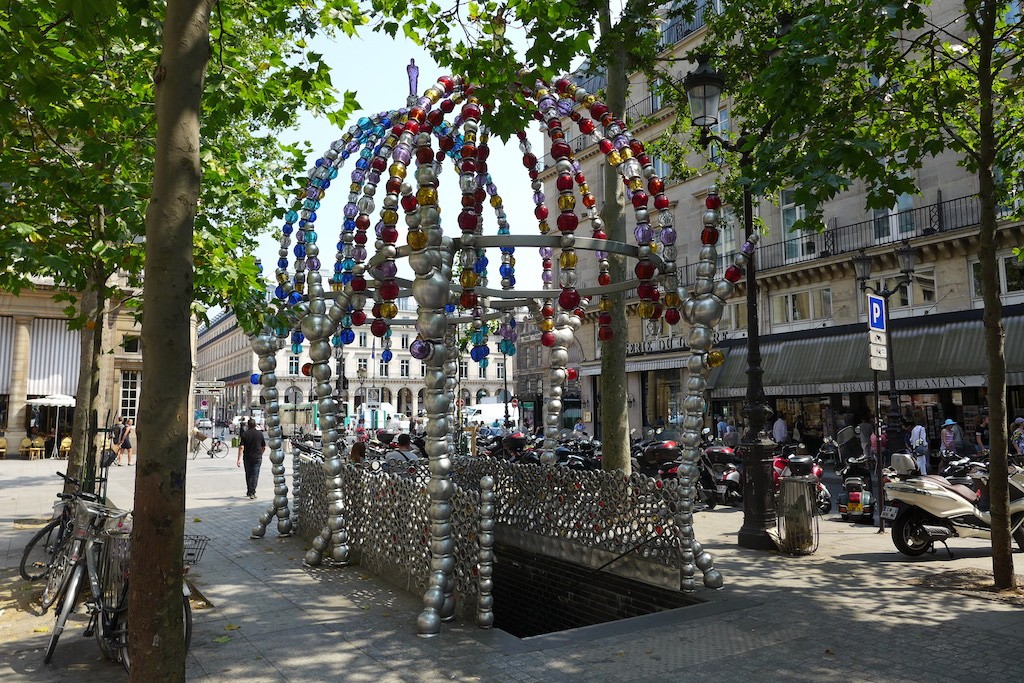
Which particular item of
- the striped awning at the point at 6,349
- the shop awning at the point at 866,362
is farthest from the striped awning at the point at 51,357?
the shop awning at the point at 866,362

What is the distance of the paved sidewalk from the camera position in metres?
4.91

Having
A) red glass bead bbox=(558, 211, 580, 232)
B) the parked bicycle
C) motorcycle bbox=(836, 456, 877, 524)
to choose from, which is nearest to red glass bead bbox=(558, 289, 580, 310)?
red glass bead bbox=(558, 211, 580, 232)

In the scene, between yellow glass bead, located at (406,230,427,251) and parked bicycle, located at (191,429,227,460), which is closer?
yellow glass bead, located at (406,230,427,251)

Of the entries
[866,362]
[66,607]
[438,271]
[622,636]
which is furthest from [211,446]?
[622,636]

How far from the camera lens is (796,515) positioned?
8922mm

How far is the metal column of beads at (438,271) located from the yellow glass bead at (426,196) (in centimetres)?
1

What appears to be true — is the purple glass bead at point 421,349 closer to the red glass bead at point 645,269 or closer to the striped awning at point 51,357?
the red glass bead at point 645,269

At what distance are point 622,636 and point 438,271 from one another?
10.9ft

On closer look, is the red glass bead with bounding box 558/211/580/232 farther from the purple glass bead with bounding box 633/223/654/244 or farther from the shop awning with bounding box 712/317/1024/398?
the shop awning with bounding box 712/317/1024/398

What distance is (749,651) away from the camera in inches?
207

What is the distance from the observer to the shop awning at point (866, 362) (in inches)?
800

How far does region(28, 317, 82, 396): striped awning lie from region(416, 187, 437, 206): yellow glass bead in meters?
28.8

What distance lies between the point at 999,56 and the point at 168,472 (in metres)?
8.92

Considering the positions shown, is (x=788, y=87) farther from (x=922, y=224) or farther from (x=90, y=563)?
(x=922, y=224)
